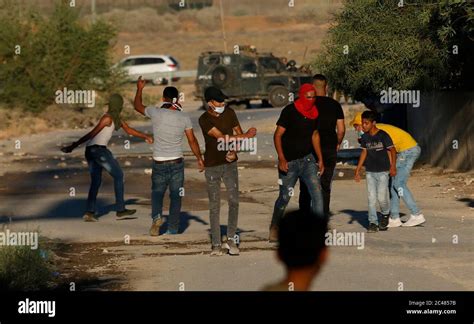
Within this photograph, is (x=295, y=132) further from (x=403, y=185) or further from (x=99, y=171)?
(x=99, y=171)

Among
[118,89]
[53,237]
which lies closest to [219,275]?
[53,237]

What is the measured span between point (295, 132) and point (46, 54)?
3208cm

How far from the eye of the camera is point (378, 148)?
15367 millimetres

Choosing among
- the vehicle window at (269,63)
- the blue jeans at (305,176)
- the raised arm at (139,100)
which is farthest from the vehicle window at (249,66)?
the blue jeans at (305,176)

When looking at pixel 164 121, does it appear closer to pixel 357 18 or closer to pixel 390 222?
pixel 390 222

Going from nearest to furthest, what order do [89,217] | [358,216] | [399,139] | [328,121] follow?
[328,121], [399,139], [358,216], [89,217]

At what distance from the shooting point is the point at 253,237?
15289 mm

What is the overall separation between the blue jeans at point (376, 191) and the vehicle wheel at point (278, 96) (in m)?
33.6

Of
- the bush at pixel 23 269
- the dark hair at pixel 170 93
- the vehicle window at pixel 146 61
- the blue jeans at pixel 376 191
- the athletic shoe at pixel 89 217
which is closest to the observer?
the bush at pixel 23 269

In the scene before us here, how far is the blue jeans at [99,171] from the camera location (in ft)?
57.2

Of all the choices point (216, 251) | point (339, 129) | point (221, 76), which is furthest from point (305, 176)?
point (221, 76)

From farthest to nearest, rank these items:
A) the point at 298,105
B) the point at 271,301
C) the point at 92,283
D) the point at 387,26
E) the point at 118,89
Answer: the point at 118,89 → the point at 387,26 → the point at 298,105 → the point at 92,283 → the point at 271,301

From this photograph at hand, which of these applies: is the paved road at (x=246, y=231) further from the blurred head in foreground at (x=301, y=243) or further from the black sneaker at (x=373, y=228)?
the blurred head in foreground at (x=301, y=243)

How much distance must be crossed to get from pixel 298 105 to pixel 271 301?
4920 millimetres
